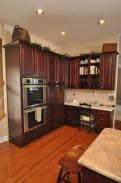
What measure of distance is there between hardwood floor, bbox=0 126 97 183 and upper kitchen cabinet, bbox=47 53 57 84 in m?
1.58

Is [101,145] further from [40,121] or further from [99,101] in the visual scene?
[99,101]

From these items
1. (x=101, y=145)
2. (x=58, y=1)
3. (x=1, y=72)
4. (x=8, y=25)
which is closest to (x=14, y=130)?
(x=1, y=72)

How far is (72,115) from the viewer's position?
428 centimetres

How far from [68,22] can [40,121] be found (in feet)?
8.36

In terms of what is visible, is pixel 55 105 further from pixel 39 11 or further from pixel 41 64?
pixel 39 11

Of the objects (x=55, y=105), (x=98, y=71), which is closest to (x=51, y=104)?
(x=55, y=105)

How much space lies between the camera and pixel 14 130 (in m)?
3.07

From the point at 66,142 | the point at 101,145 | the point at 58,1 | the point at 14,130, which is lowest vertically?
the point at 66,142

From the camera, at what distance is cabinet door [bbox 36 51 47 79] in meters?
3.18

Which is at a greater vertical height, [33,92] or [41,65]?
[41,65]

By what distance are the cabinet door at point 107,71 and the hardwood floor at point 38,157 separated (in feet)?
5.01

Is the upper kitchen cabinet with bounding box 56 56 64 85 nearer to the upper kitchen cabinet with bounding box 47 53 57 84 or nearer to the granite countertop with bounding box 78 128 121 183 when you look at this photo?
the upper kitchen cabinet with bounding box 47 53 57 84

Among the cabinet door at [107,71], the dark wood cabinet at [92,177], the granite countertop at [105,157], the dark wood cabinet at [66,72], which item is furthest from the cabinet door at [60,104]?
the dark wood cabinet at [92,177]

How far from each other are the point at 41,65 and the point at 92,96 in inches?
81.7
